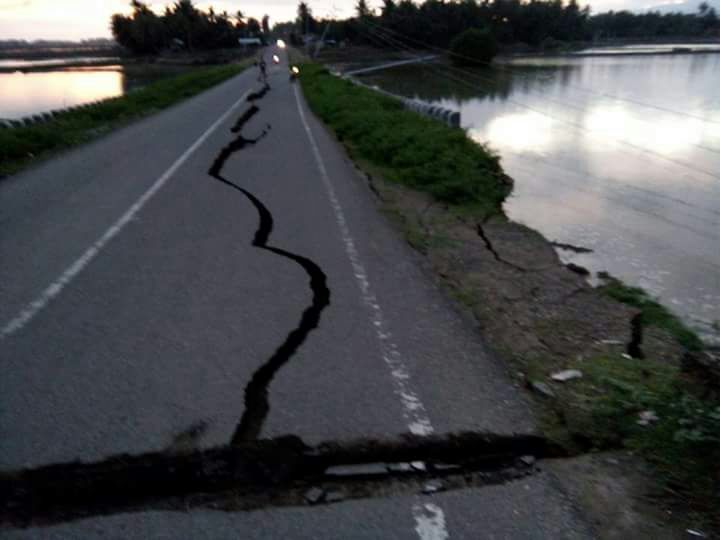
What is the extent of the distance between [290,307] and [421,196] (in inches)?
211

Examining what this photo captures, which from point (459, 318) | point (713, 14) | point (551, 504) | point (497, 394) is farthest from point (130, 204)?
point (713, 14)

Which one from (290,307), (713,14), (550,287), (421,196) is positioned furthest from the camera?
(713,14)

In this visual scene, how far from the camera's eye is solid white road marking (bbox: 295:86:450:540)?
8.74 feet

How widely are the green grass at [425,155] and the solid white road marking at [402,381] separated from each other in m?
2.78

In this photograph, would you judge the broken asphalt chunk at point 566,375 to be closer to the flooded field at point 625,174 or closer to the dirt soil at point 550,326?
the dirt soil at point 550,326

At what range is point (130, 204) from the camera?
856 cm

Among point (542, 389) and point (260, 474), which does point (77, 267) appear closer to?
point (260, 474)

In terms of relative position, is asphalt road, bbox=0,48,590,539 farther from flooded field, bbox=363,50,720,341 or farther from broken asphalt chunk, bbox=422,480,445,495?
flooded field, bbox=363,50,720,341

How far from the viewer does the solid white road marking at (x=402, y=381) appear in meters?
2.66

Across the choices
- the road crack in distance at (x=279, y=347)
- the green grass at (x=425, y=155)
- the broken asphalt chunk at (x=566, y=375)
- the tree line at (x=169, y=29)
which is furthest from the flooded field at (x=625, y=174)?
the tree line at (x=169, y=29)

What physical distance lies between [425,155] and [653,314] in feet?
22.7

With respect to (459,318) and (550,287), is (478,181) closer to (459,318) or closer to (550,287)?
(550,287)

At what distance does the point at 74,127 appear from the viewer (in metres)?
16.8

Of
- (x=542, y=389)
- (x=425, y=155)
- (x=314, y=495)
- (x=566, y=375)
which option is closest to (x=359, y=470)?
(x=314, y=495)
